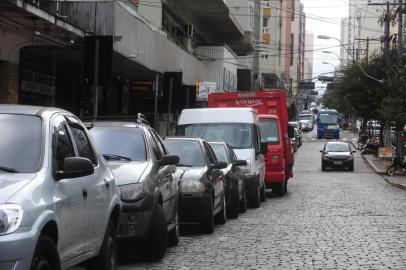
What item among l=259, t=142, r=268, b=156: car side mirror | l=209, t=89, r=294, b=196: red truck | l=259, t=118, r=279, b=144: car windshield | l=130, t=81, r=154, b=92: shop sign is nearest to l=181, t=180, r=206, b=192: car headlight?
l=259, t=142, r=268, b=156: car side mirror

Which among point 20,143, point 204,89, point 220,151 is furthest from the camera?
point 204,89

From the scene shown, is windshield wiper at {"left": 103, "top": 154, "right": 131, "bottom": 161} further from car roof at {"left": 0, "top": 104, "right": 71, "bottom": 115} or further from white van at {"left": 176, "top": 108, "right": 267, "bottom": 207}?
white van at {"left": 176, "top": 108, "right": 267, "bottom": 207}

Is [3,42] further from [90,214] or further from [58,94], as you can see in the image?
[90,214]

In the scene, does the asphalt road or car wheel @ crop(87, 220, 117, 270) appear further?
the asphalt road

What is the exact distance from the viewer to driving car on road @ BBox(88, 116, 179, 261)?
862 centimetres

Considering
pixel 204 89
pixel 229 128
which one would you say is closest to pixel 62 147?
pixel 229 128

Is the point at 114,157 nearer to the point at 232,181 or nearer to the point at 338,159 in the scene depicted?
the point at 232,181

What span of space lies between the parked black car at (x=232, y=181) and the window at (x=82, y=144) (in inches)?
291

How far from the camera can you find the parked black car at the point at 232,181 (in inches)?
583

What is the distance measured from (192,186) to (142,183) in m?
3.00

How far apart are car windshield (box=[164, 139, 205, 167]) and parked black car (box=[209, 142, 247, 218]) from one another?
5.42 feet

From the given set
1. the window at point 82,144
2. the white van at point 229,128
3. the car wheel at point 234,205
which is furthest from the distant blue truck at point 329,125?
the window at point 82,144

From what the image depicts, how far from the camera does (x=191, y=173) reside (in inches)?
467

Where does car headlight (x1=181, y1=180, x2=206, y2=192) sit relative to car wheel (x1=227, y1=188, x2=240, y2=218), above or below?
above
